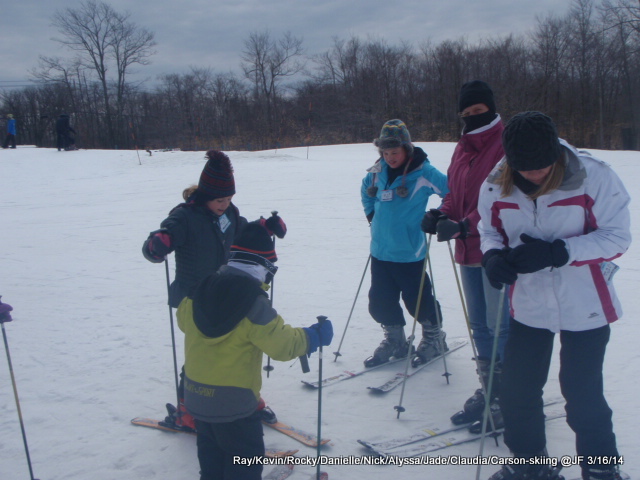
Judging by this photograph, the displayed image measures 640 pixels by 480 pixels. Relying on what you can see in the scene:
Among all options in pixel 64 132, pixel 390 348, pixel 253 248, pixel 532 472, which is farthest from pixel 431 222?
pixel 64 132

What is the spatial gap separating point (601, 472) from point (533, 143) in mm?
1375

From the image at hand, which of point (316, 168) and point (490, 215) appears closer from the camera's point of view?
point (490, 215)

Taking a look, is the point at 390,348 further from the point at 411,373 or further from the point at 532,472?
the point at 532,472

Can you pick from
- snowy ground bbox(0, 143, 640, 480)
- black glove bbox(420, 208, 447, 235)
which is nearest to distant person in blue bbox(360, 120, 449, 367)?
snowy ground bbox(0, 143, 640, 480)

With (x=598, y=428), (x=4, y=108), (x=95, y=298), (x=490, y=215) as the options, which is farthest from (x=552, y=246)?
(x=4, y=108)

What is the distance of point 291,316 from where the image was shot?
4.84 m

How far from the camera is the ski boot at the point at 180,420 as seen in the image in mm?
2928

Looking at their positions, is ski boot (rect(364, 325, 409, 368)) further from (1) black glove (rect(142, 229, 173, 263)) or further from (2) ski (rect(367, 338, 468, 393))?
(1) black glove (rect(142, 229, 173, 263))

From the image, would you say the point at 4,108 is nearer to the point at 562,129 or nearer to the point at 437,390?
the point at 562,129

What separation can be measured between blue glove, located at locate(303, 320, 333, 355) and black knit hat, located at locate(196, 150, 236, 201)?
0.99 meters

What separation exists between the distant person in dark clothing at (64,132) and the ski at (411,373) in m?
20.2

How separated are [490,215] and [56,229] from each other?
28.6 feet

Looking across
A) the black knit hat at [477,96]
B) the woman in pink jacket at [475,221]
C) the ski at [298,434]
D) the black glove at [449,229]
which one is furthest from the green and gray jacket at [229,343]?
the black knit hat at [477,96]

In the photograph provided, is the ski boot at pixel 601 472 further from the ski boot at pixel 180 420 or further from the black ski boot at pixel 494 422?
the ski boot at pixel 180 420
